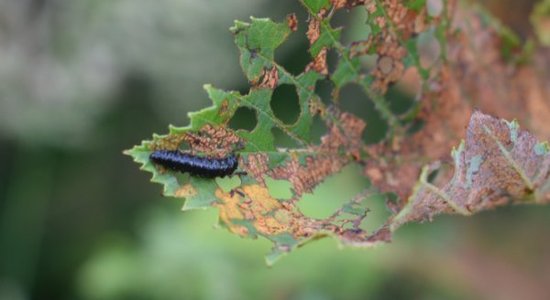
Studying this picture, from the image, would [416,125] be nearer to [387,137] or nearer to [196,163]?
[387,137]

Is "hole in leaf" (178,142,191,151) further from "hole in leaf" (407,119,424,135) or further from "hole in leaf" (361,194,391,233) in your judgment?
"hole in leaf" (361,194,391,233)

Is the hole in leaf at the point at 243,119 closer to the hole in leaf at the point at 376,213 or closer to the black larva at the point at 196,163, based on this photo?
the hole in leaf at the point at 376,213

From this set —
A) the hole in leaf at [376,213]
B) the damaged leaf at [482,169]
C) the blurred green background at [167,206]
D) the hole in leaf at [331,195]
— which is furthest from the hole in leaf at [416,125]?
the hole in leaf at [376,213]

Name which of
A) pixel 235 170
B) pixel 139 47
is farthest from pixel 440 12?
pixel 139 47

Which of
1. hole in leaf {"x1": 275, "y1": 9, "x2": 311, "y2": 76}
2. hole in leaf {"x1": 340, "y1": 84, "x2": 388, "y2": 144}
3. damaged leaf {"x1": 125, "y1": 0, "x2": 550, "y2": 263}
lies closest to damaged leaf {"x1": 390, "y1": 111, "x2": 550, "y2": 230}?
damaged leaf {"x1": 125, "y1": 0, "x2": 550, "y2": 263}

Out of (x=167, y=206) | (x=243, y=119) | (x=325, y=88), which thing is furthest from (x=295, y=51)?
(x=325, y=88)
